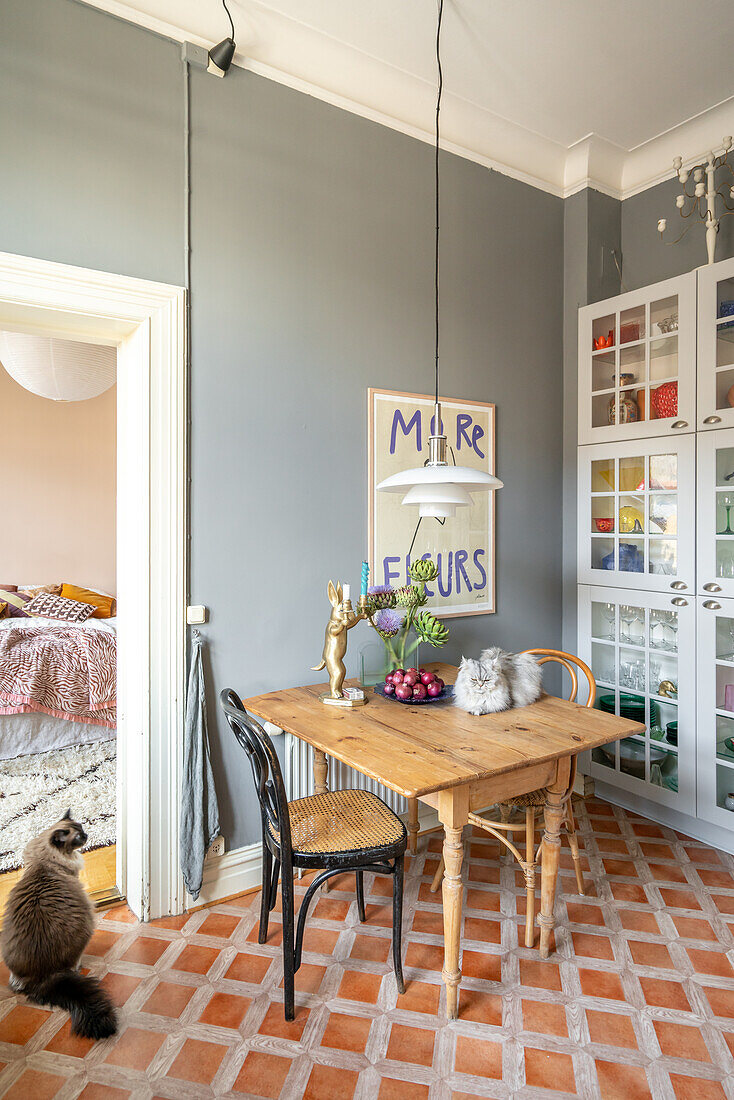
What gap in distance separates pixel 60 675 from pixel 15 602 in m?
1.31

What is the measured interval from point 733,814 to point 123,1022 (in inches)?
92.0

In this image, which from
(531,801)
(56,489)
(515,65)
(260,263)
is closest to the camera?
(531,801)

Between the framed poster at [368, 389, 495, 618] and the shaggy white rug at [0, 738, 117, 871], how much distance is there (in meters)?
1.72

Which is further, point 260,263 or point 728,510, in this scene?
point 728,510

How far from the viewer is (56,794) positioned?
10.4 feet

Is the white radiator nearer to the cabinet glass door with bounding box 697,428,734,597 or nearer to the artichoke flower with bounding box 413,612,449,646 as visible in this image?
the artichoke flower with bounding box 413,612,449,646

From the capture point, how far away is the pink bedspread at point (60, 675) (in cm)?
348

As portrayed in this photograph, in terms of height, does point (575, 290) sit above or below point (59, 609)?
above

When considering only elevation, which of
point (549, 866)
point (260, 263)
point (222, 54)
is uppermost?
point (222, 54)

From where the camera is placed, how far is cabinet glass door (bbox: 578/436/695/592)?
2785mm

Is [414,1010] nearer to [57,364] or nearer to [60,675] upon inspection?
[60,675]

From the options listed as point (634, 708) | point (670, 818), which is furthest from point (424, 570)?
point (670, 818)

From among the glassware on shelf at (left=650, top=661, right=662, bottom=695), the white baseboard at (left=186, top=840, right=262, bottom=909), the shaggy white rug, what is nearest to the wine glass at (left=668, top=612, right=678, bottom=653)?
the glassware on shelf at (left=650, top=661, right=662, bottom=695)

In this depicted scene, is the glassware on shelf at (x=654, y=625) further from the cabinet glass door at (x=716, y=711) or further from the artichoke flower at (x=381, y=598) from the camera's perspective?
the artichoke flower at (x=381, y=598)
